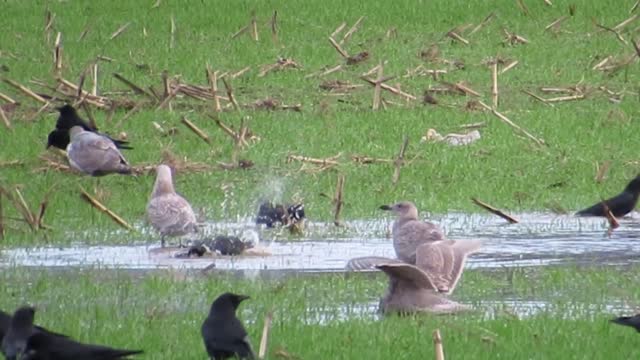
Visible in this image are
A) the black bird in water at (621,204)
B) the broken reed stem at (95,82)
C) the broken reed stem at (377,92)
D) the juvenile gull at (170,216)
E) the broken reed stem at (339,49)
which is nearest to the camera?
the juvenile gull at (170,216)

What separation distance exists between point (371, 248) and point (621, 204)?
7.53ft

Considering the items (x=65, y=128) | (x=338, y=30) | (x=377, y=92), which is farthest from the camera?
(x=338, y=30)

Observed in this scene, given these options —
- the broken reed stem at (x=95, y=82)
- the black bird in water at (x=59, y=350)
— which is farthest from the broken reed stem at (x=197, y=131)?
the black bird in water at (x=59, y=350)

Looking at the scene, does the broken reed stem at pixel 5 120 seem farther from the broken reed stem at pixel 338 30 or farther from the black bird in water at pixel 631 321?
the black bird in water at pixel 631 321

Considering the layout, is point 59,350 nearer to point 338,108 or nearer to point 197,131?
point 197,131

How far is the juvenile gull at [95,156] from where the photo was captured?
51.6 feet

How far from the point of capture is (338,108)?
66.7ft

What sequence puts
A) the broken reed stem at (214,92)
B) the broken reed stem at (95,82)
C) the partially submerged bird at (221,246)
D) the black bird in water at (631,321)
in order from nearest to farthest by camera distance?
1. the black bird in water at (631,321)
2. the partially submerged bird at (221,246)
3. the broken reed stem at (214,92)
4. the broken reed stem at (95,82)

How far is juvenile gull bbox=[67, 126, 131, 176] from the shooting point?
15719 millimetres

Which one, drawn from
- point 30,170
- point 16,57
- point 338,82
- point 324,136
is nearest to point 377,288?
point 30,170

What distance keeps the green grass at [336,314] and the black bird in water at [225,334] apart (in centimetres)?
28

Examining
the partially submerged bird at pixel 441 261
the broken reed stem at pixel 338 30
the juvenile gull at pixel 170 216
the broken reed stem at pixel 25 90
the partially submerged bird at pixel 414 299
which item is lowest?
the partially submerged bird at pixel 414 299

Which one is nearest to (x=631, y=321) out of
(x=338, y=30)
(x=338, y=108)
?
(x=338, y=108)

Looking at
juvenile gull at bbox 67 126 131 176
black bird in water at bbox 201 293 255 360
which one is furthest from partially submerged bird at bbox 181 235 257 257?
black bird in water at bbox 201 293 255 360
